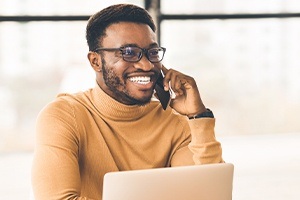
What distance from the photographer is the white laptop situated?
1179 mm

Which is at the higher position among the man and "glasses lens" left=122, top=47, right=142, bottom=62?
"glasses lens" left=122, top=47, right=142, bottom=62

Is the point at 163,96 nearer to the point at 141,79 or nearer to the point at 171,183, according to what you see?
the point at 141,79

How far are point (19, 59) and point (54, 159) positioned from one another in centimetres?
387

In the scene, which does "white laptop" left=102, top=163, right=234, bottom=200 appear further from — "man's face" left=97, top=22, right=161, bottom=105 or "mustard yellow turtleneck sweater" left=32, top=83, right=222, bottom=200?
"man's face" left=97, top=22, right=161, bottom=105

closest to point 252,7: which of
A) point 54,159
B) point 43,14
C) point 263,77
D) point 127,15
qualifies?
point 263,77

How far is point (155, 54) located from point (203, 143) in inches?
13.1

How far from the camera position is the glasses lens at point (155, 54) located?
1.68 meters

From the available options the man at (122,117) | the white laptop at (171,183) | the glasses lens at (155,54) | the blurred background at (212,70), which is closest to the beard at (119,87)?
the man at (122,117)

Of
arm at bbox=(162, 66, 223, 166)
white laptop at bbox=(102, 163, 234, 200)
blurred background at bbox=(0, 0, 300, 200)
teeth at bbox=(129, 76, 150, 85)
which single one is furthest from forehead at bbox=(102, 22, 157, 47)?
blurred background at bbox=(0, 0, 300, 200)

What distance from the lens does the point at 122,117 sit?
1.76m

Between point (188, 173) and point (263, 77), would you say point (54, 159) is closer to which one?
point (188, 173)

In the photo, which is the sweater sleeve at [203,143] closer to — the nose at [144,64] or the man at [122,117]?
the man at [122,117]

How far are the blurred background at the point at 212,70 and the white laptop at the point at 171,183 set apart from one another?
288 cm

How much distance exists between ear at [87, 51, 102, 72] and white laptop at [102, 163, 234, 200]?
692mm
